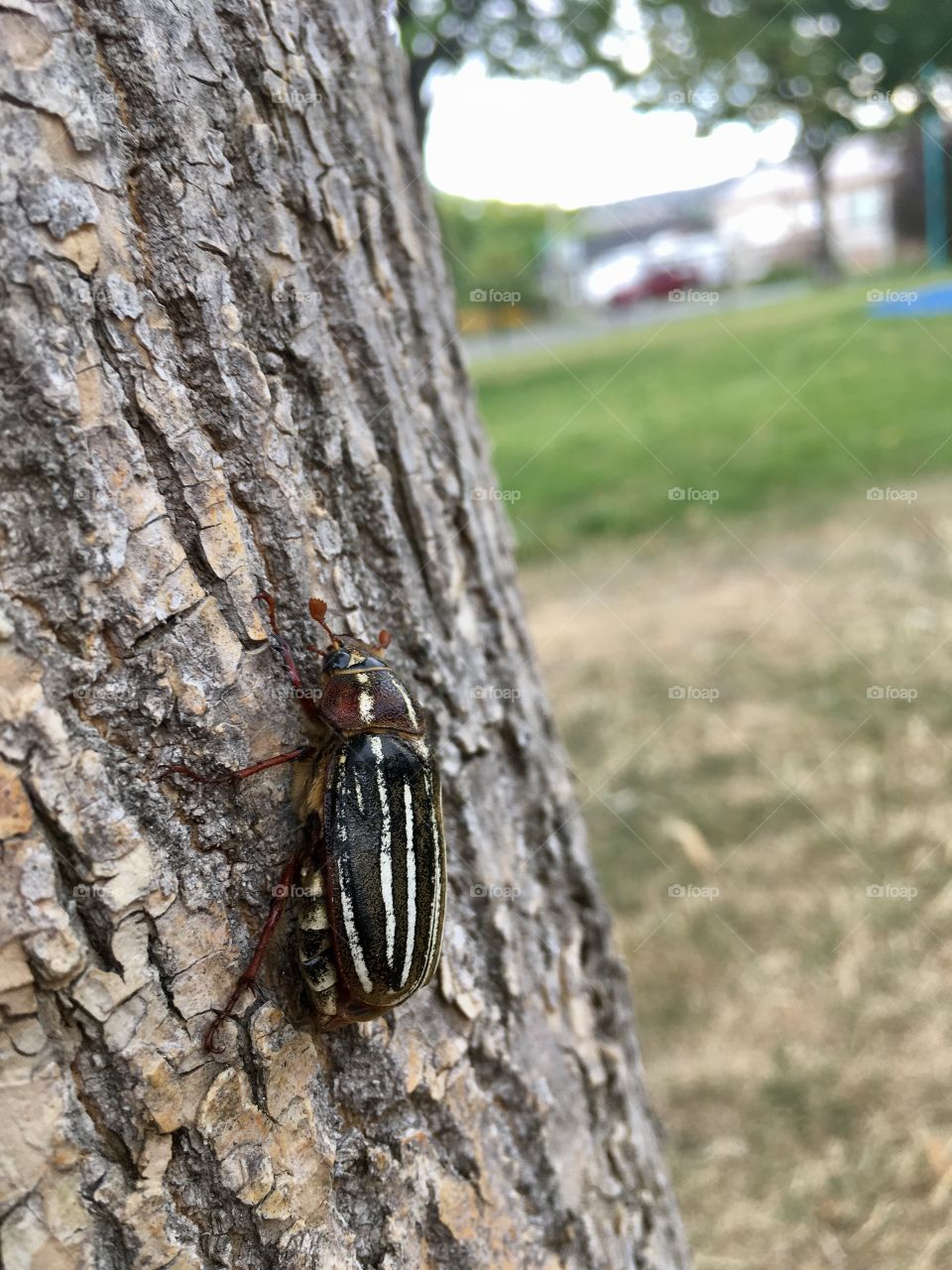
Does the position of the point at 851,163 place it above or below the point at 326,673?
below

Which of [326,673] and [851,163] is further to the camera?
[851,163]

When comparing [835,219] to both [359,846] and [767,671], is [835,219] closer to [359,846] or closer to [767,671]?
[767,671]

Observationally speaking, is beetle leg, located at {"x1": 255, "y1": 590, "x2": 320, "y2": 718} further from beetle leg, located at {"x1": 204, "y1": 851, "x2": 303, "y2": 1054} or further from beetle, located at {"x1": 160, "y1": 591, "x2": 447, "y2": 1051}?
beetle leg, located at {"x1": 204, "y1": 851, "x2": 303, "y2": 1054}

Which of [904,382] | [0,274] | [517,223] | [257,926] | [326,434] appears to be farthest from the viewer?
[517,223]

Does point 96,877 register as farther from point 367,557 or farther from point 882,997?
point 882,997

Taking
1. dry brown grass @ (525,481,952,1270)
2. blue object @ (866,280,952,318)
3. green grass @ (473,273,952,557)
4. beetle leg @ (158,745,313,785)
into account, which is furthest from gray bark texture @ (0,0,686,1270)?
blue object @ (866,280,952,318)

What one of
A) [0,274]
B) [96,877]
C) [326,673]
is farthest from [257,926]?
[0,274]
